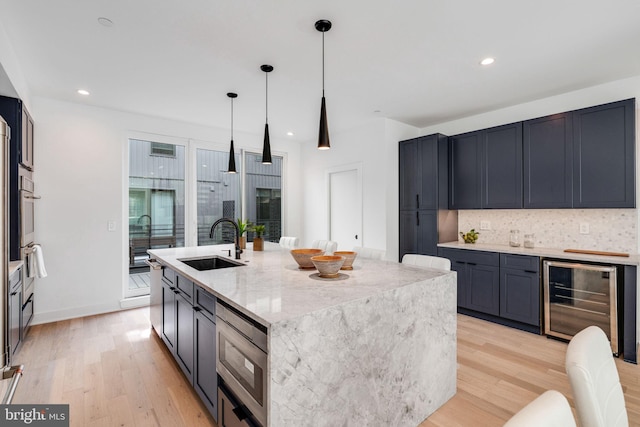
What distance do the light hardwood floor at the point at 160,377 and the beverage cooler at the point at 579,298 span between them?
8.3 inches

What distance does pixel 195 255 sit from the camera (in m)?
3.06

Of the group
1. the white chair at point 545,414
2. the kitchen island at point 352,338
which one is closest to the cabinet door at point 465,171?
the kitchen island at point 352,338

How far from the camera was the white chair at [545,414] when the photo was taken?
0.65 m

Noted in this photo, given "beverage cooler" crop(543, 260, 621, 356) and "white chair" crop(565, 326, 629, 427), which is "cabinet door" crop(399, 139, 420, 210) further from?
"white chair" crop(565, 326, 629, 427)

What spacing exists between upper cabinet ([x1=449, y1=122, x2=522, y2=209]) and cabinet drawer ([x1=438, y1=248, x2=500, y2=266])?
624 millimetres

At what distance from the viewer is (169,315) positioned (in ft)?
8.85

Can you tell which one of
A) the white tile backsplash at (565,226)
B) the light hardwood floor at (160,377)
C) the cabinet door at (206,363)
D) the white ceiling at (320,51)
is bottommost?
the light hardwood floor at (160,377)

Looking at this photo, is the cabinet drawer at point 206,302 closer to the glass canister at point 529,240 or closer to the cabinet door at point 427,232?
the cabinet door at point 427,232

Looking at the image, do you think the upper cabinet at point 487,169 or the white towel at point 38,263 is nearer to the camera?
the white towel at point 38,263

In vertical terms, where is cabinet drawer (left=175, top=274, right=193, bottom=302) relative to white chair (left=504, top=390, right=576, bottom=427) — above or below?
below

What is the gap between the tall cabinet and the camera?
4215 mm

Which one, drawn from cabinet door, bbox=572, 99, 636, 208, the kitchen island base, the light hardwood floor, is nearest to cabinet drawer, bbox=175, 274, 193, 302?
the light hardwood floor

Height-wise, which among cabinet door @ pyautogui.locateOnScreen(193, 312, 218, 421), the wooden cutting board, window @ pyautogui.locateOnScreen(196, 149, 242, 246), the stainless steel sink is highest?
window @ pyautogui.locateOnScreen(196, 149, 242, 246)

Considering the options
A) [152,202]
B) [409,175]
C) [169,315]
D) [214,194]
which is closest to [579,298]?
[409,175]
